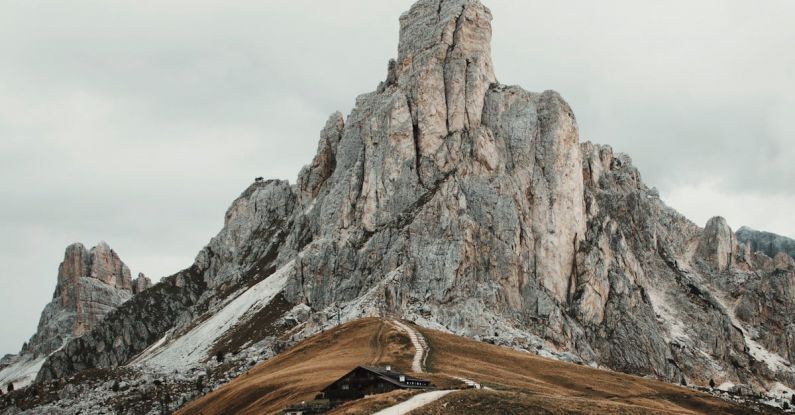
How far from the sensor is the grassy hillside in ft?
222

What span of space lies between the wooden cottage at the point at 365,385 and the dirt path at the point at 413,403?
28.9 feet

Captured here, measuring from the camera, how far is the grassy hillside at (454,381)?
6775 cm

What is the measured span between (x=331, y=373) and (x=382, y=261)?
87.9 metres

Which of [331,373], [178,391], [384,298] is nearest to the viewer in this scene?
[331,373]

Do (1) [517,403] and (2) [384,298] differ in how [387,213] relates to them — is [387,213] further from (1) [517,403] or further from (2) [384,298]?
(1) [517,403]

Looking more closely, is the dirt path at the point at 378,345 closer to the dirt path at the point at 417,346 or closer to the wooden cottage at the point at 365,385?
the dirt path at the point at 417,346

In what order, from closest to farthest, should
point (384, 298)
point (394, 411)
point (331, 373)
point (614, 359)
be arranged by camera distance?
point (394, 411)
point (331, 373)
point (384, 298)
point (614, 359)

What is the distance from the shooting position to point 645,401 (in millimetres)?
102750

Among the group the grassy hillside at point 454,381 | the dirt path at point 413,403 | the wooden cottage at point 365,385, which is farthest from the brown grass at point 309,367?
the dirt path at point 413,403

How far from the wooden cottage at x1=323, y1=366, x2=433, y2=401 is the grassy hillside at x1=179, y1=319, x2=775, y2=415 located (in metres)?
5.25

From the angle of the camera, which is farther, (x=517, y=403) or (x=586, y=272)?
(x=586, y=272)

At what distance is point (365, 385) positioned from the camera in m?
79.1

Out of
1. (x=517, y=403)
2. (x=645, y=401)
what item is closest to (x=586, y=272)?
(x=645, y=401)

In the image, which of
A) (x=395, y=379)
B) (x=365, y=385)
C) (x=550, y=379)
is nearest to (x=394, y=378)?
(x=395, y=379)
